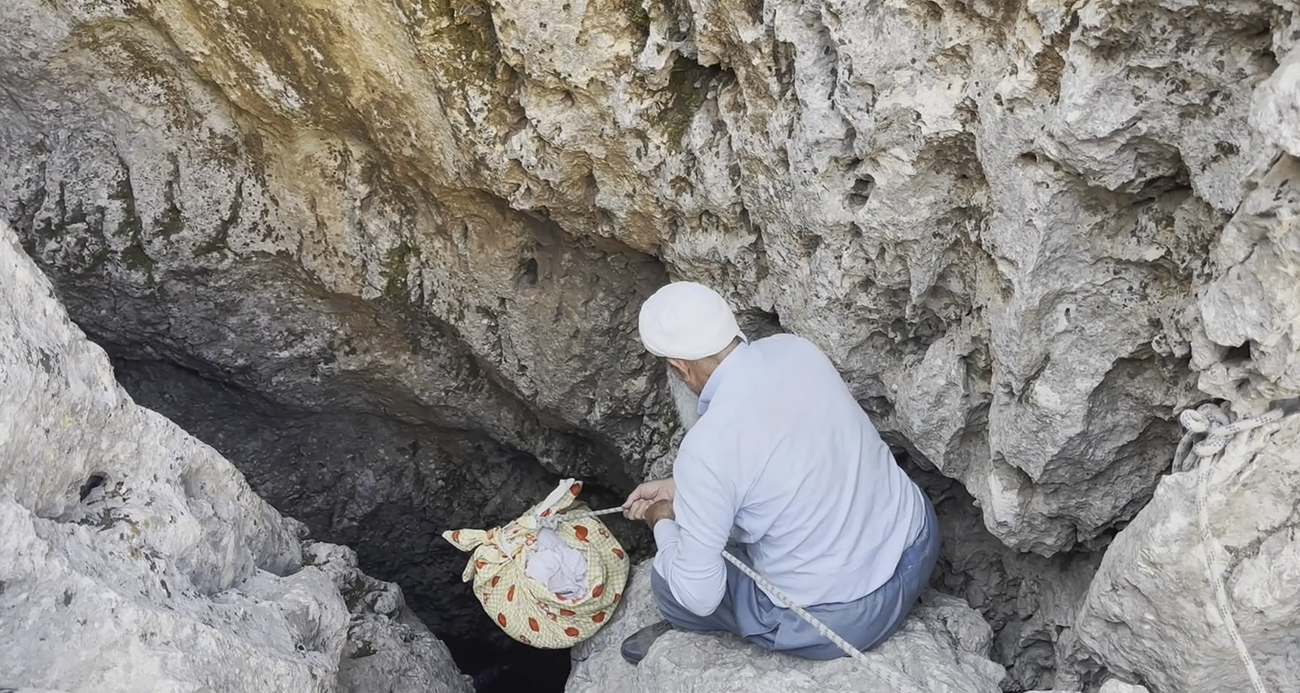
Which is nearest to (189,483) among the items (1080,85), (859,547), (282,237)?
(282,237)

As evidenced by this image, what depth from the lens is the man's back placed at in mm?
2150

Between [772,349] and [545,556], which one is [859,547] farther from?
[545,556]

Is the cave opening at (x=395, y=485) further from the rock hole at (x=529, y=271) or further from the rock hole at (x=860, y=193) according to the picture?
the rock hole at (x=860, y=193)

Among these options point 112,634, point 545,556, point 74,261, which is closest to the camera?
point 112,634

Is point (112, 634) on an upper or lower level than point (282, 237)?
lower

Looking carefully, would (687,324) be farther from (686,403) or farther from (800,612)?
(686,403)

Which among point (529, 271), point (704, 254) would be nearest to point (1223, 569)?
point (704, 254)

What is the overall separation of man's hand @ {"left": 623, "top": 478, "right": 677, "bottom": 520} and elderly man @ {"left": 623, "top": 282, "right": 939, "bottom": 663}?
0.40 feet

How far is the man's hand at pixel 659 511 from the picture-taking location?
263 centimetres

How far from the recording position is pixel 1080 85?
1.90m

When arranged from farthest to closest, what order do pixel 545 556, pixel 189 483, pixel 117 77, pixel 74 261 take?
pixel 74 261, pixel 117 77, pixel 545 556, pixel 189 483

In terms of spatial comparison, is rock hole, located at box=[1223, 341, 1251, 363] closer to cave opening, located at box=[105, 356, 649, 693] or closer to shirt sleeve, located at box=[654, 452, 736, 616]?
shirt sleeve, located at box=[654, 452, 736, 616]

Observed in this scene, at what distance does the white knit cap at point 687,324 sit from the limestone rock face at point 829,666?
77cm

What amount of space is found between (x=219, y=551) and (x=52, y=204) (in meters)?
1.70
